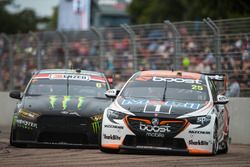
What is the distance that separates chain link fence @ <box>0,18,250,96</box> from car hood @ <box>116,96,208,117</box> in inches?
106

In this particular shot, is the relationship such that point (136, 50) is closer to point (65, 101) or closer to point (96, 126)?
point (65, 101)

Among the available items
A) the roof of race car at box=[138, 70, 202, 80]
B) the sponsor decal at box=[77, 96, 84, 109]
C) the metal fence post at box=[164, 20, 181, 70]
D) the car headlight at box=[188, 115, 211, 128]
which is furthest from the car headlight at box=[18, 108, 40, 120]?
the metal fence post at box=[164, 20, 181, 70]

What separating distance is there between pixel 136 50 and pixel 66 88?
6.51 meters

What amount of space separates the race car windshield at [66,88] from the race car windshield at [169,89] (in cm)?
173

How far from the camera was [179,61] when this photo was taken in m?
21.8

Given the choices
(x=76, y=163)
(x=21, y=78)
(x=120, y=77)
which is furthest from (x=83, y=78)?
(x=21, y=78)

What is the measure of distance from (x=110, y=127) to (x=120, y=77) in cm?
1050

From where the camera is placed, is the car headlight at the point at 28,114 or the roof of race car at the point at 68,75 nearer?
the car headlight at the point at 28,114

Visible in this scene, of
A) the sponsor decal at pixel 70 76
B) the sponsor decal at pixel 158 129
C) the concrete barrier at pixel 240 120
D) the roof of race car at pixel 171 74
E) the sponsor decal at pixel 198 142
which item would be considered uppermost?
the roof of race car at pixel 171 74

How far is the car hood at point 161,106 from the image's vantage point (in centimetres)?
1373

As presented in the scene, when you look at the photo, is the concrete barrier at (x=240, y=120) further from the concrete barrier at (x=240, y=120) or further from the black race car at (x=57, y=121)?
the black race car at (x=57, y=121)

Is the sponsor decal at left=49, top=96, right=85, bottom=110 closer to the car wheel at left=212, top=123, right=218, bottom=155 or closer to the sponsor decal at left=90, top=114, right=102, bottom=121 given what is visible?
the sponsor decal at left=90, top=114, right=102, bottom=121

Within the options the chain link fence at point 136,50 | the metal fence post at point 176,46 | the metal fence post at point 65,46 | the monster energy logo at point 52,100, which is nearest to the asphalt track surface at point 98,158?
the monster energy logo at point 52,100

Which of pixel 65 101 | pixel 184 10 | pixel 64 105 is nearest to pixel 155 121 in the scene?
pixel 64 105
